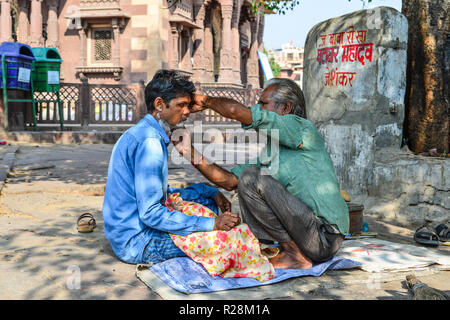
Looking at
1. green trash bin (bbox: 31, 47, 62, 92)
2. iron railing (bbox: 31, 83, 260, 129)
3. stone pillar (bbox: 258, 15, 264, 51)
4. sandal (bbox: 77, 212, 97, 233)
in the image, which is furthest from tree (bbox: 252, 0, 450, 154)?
stone pillar (bbox: 258, 15, 264, 51)

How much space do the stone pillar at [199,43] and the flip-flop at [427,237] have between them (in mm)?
16022

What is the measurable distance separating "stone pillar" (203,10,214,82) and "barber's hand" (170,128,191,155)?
17281 mm

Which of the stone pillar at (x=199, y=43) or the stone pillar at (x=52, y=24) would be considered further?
the stone pillar at (x=199, y=43)

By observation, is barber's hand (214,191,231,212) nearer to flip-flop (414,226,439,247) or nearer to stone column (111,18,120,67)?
flip-flop (414,226,439,247)

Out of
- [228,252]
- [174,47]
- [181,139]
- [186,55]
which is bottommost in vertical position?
[228,252]

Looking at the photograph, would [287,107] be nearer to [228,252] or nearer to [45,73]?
[228,252]

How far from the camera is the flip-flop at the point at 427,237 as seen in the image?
3748 millimetres

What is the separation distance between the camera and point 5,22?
16.9m

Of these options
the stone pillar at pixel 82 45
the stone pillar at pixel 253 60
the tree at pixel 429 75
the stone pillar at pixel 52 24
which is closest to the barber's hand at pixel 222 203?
the tree at pixel 429 75

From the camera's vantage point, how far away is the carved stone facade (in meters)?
16.2

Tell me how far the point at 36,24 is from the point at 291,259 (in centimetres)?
1654

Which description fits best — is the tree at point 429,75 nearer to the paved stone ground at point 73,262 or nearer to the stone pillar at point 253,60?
the paved stone ground at point 73,262

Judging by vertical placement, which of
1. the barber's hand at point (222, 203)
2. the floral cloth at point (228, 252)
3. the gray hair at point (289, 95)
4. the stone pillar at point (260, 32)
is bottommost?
the floral cloth at point (228, 252)

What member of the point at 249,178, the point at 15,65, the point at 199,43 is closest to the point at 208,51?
the point at 199,43
